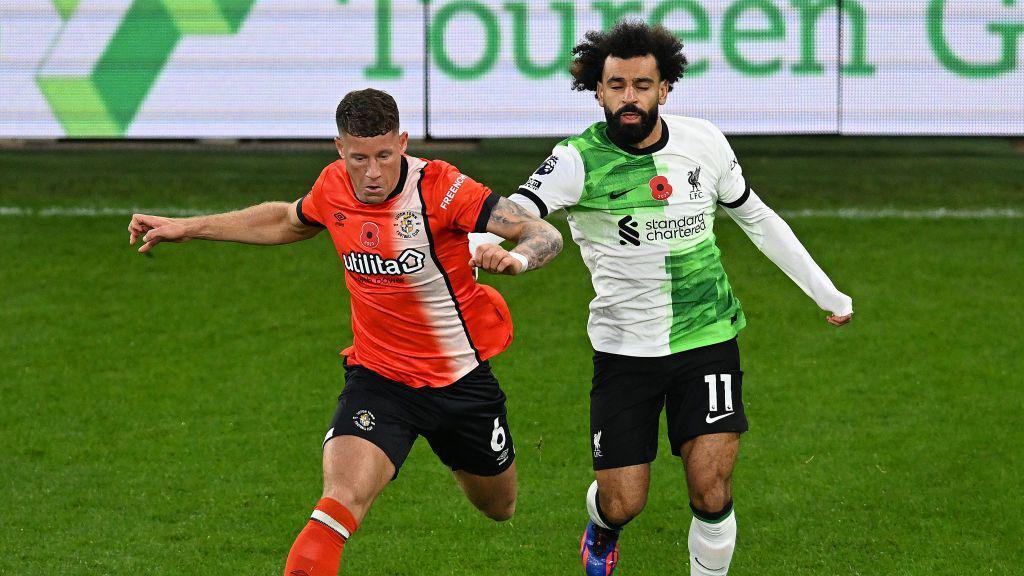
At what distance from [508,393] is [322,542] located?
4.39 metres

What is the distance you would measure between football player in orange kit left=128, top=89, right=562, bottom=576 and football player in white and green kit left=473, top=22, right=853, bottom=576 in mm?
438

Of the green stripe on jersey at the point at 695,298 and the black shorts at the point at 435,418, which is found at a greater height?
the green stripe on jersey at the point at 695,298

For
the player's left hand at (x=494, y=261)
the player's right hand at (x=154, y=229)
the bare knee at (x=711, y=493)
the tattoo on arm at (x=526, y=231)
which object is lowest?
the bare knee at (x=711, y=493)

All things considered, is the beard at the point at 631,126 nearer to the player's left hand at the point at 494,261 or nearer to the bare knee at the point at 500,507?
the player's left hand at the point at 494,261

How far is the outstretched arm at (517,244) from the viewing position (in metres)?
5.88

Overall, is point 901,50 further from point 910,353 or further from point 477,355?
point 477,355

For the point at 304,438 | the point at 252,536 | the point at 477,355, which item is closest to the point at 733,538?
the point at 477,355

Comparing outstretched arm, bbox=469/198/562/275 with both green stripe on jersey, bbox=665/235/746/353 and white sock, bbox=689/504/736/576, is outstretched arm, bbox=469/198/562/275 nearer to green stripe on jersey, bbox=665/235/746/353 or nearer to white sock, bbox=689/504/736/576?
green stripe on jersey, bbox=665/235/746/353

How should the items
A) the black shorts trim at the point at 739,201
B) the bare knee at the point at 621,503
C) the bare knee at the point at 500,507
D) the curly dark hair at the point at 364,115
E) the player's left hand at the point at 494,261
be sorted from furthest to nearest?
the bare knee at the point at 500,507, the black shorts trim at the point at 739,201, the bare knee at the point at 621,503, the curly dark hair at the point at 364,115, the player's left hand at the point at 494,261

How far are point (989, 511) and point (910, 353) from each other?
8.98ft

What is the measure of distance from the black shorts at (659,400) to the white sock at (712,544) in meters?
0.39

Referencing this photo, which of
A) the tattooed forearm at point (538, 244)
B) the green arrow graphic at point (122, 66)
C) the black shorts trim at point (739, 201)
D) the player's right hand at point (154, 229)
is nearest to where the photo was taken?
the tattooed forearm at point (538, 244)

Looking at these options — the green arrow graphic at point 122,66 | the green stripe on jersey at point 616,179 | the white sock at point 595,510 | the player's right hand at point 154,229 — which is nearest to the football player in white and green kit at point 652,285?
the green stripe on jersey at point 616,179

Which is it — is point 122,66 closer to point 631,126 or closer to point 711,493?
point 631,126
